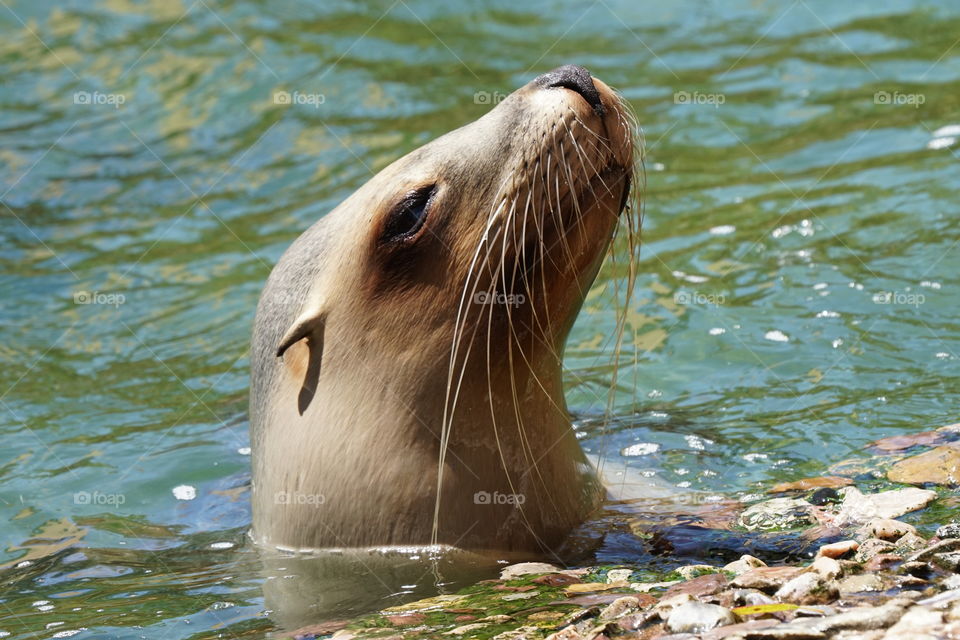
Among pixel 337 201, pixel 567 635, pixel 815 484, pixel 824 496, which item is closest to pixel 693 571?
pixel 567 635

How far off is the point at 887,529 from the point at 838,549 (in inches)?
10.7

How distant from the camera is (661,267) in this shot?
339 inches

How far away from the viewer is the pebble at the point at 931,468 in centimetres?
487

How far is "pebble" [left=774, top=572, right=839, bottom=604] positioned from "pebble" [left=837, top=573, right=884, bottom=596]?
0.03 m

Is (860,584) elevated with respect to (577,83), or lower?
lower

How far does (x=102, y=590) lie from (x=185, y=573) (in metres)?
0.31

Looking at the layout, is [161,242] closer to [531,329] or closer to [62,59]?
[62,59]

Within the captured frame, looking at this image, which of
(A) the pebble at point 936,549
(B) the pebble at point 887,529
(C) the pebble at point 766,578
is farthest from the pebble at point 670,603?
(B) the pebble at point 887,529

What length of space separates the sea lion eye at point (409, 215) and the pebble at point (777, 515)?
1.56m

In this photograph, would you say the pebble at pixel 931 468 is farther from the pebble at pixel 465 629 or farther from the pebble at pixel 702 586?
the pebble at pixel 465 629

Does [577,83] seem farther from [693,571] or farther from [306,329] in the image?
[693,571]

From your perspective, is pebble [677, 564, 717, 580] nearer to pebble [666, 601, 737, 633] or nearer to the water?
the water

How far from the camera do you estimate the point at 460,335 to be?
4.36m

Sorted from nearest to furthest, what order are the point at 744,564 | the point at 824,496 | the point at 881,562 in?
the point at 881,562, the point at 744,564, the point at 824,496
